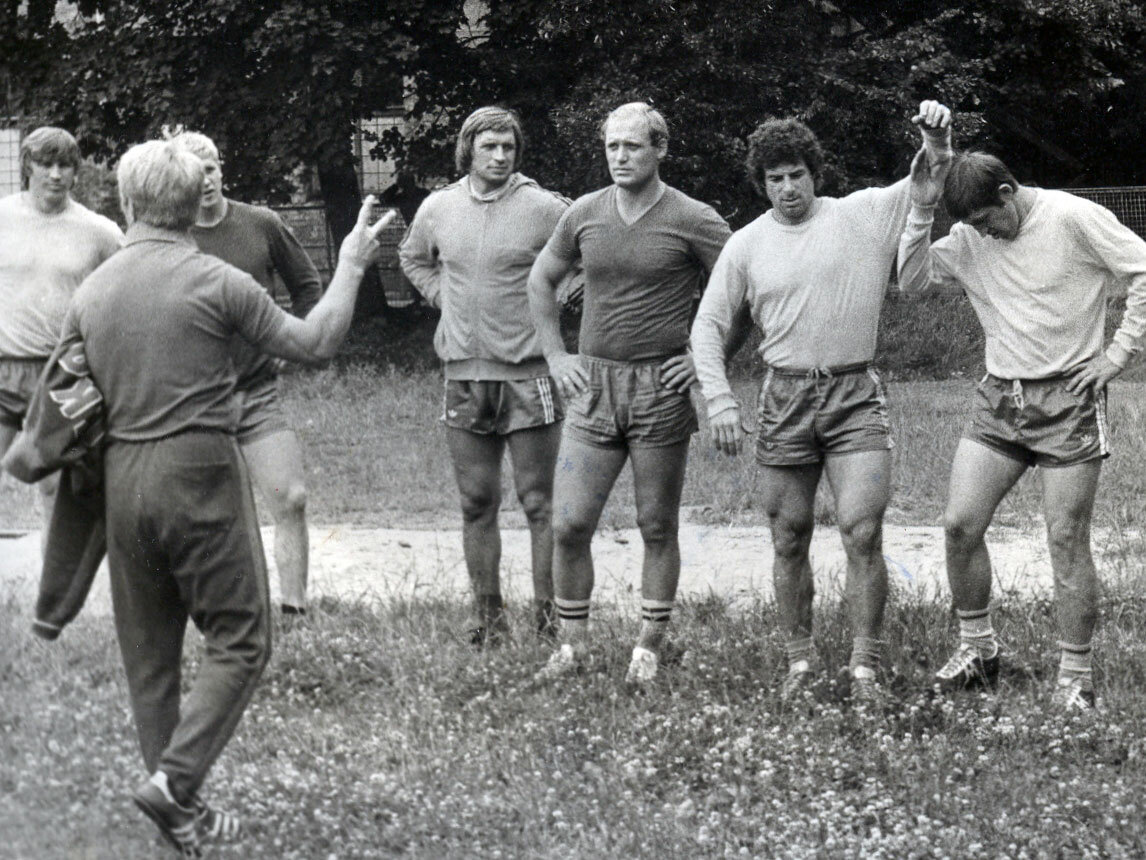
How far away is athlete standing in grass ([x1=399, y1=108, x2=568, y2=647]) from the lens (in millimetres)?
6367

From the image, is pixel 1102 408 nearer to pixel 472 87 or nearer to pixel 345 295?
pixel 345 295

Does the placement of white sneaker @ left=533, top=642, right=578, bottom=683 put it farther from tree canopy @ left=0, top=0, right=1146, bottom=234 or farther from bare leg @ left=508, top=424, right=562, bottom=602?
tree canopy @ left=0, top=0, right=1146, bottom=234

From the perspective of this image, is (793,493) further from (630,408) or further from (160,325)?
(160,325)

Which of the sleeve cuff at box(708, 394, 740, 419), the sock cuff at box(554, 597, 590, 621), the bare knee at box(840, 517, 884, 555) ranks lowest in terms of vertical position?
the sock cuff at box(554, 597, 590, 621)

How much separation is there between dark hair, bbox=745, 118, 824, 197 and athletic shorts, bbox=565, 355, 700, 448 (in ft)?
2.72

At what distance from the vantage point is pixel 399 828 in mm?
4656

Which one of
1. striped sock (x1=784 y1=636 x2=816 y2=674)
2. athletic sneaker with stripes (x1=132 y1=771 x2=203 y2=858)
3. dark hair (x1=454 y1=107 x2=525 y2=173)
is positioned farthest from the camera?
dark hair (x1=454 y1=107 x2=525 y2=173)

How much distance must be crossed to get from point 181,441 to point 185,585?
397mm

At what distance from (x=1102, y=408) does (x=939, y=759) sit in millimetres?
1394

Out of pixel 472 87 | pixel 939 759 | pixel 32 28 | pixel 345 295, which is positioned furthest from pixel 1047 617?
pixel 32 28

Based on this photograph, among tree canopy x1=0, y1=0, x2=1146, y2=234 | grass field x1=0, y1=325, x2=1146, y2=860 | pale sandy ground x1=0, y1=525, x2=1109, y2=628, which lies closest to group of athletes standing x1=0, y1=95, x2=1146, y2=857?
grass field x1=0, y1=325, x2=1146, y2=860

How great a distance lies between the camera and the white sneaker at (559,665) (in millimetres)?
5953

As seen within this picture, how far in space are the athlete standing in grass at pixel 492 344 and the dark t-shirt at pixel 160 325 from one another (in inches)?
82.0

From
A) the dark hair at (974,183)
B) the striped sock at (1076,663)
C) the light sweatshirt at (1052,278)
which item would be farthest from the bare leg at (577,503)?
the striped sock at (1076,663)
